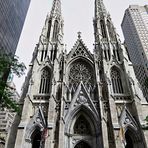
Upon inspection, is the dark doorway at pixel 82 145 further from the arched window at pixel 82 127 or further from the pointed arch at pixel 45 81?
the pointed arch at pixel 45 81

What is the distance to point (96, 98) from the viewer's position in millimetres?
21125

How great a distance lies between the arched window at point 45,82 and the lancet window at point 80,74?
136 inches

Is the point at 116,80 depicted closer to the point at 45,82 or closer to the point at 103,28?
the point at 45,82

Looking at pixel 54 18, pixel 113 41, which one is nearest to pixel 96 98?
pixel 113 41

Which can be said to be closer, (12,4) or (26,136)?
(26,136)

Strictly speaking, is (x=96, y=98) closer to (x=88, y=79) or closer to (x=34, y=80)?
(x=88, y=79)

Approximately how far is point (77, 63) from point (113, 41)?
26.2 feet

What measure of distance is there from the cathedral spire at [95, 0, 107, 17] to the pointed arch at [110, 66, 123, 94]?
1473 centimetres

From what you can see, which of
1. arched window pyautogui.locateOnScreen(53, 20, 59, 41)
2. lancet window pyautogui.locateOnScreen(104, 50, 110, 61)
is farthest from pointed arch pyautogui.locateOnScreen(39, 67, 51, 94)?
lancet window pyautogui.locateOnScreen(104, 50, 110, 61)

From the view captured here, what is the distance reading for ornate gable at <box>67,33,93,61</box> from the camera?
84.1ft

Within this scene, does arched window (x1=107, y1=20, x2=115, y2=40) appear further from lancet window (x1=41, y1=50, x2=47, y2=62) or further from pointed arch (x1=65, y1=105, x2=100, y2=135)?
pointed arch (x1=65, y1=105, x2=100, y2=135)

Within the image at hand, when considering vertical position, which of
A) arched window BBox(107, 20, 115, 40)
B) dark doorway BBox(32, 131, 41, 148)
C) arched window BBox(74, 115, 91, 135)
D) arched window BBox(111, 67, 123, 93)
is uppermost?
arched window BBox(107, 20, 115, 40)

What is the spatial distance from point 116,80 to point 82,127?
342 inches

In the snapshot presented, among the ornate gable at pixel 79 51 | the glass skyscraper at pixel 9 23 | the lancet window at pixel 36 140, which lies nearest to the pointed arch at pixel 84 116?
the lancet window at pixel 36 140
